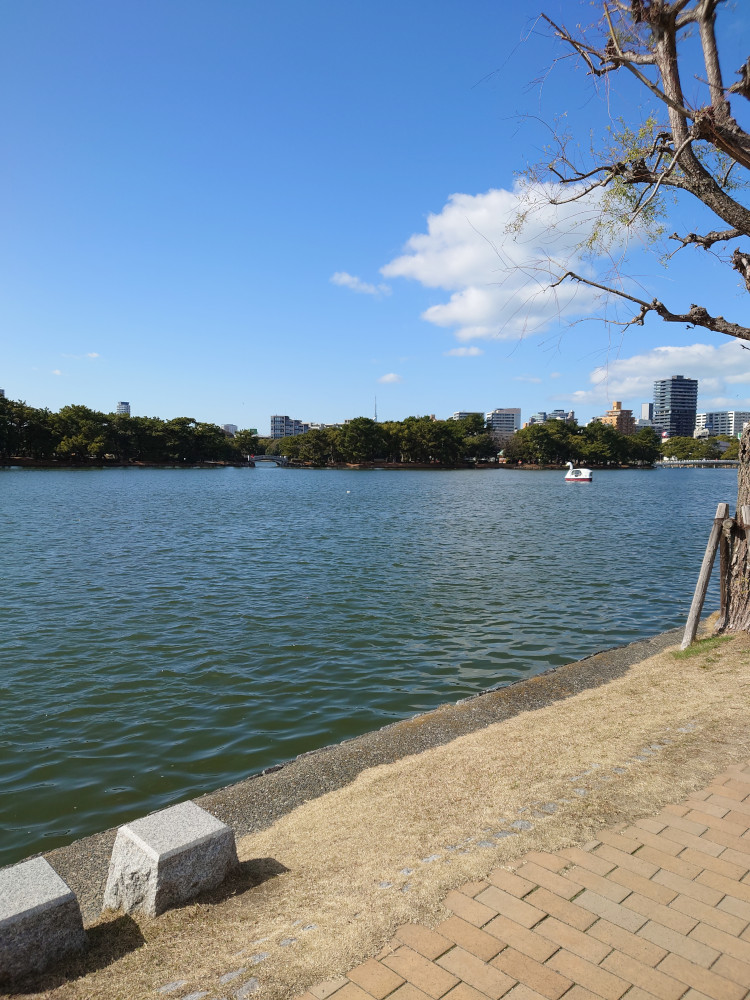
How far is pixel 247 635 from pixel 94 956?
9.43 meters

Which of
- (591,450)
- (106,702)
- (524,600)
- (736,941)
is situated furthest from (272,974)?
(591,450)

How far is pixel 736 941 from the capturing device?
3.21 metres

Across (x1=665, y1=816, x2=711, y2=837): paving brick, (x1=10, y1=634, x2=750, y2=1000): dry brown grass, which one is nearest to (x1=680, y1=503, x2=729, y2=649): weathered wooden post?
(x1=10, y1=634, x2=750, y2=1000): dry brown grass

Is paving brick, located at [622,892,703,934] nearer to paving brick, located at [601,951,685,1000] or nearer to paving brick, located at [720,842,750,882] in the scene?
paving brick, located at [601,951,685,1000]

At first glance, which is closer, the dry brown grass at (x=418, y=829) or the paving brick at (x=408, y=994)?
the paving brick at (x=408, y=994)

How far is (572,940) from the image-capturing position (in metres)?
3.23

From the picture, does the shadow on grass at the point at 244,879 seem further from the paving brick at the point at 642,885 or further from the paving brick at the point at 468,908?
the paving brick at the point at 642,885

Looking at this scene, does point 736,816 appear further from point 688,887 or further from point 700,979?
point 700,979

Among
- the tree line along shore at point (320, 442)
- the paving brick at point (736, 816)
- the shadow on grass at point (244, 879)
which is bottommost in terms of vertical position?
the shadow on grass at point (244, 879)

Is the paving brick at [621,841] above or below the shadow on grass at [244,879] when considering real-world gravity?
above

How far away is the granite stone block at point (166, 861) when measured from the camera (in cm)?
377

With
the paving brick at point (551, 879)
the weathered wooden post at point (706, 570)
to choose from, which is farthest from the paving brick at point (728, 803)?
the weathered wooden post at point (706, 570)

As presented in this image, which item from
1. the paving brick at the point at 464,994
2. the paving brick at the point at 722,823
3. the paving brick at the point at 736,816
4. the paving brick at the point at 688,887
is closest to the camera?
the paving brick at the point at 464,994

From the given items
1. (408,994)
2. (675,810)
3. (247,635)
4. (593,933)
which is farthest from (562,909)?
(247,635)
